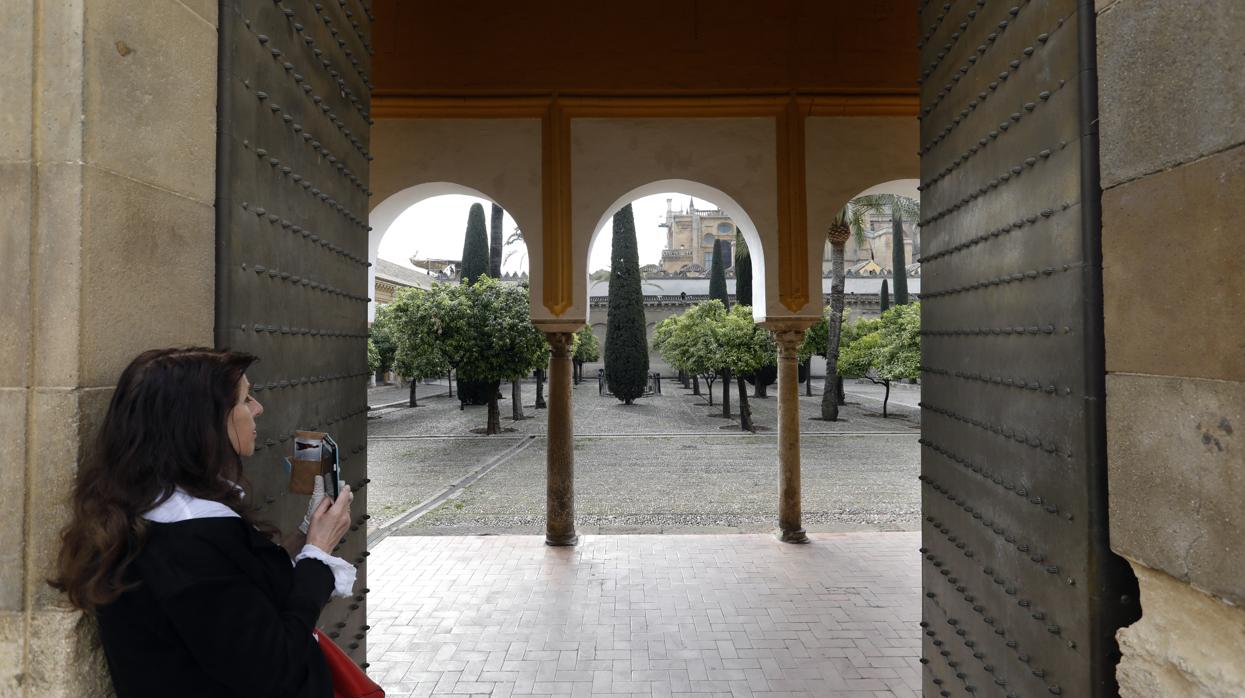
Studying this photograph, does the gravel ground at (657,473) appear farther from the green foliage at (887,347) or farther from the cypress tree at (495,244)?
the cypress tree at (495,244)

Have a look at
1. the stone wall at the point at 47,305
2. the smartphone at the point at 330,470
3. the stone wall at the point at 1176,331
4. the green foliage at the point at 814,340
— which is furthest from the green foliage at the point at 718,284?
the stone wall at the point at 47,305

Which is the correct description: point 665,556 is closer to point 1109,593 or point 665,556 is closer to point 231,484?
point 1109,593

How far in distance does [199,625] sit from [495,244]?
22860 mm

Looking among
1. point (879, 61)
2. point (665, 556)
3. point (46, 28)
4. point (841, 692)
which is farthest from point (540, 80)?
point (841, 692)

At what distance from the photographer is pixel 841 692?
12.0ft

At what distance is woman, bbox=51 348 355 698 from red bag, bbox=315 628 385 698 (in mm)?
184

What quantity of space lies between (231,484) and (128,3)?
113 centimetres

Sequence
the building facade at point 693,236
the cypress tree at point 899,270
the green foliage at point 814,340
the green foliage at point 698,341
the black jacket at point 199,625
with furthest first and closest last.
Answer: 1. the building facade at point 693,236
2. the cypress tree at point 899,270
3. the green foliage at point 814,340
4. the green foliage at point 698,341
5. the black jacket at point 199,625

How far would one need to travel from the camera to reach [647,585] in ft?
17.6

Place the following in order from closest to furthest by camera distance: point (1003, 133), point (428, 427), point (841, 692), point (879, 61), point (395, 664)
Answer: point (1003, 133)
point (841, 692)
point (395, 664)
point (879, 61)
point (428, 427)

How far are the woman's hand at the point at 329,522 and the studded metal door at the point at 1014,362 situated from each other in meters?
1.88

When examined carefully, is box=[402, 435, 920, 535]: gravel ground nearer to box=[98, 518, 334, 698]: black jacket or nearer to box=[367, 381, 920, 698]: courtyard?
box=[367, 381, 920, 698]: courtyard

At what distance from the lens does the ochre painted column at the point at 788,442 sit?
6.61m

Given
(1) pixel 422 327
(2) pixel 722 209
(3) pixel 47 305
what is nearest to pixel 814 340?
(1) pixel 422 327
